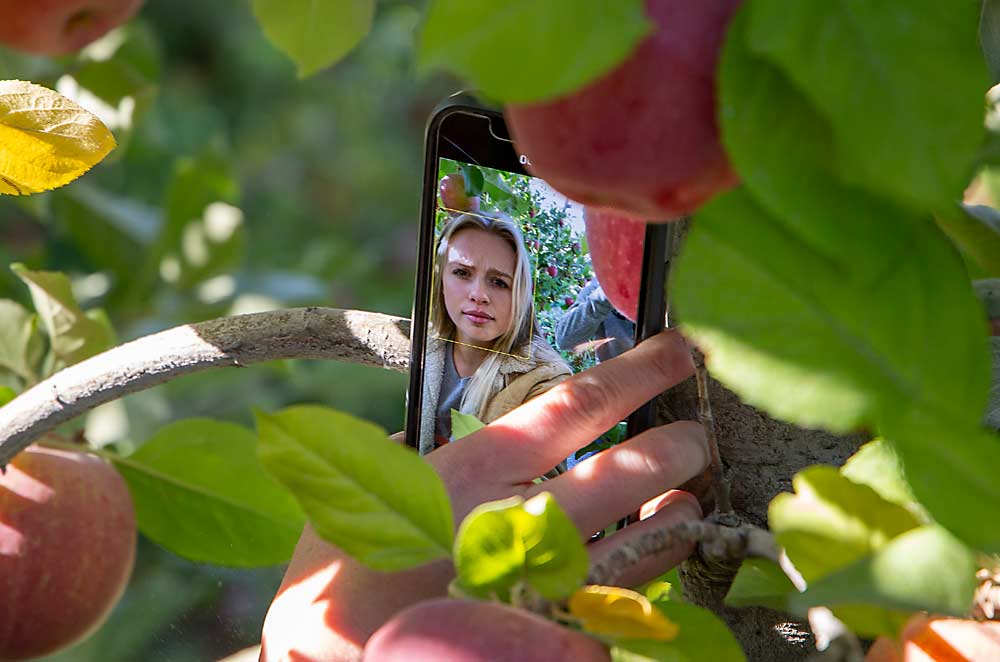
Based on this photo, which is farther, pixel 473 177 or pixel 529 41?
pixel 473 177

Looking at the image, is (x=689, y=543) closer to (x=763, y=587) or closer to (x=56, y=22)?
(x=763, y=587)

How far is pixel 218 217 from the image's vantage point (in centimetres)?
80

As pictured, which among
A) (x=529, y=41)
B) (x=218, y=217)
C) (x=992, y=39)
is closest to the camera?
(x=529, y=41)

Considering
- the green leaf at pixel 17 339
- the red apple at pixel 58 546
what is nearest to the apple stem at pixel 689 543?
the red apple at pixel 58 546

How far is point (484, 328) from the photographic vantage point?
320mm

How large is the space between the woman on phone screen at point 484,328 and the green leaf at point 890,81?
0.19 metres

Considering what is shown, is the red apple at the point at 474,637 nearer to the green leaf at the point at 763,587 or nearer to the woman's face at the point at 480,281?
the green leaf at the point at 763,587

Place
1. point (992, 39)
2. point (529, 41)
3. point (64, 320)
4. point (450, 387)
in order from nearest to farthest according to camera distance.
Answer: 1. point (529, 41)
2. point (992, 39)
3. point (450, 387)
4. point (64, 320)

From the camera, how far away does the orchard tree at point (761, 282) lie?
0.39ft

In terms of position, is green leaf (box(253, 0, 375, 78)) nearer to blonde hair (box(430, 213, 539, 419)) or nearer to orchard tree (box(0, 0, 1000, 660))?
orchard tree (box(0, 0, 1000, 660))

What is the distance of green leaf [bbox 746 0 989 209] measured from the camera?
0.12 metres

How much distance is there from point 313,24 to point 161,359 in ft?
0.47

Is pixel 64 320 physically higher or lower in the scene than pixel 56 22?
lower

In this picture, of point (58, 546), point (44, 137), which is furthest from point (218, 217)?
point (44, 137)
